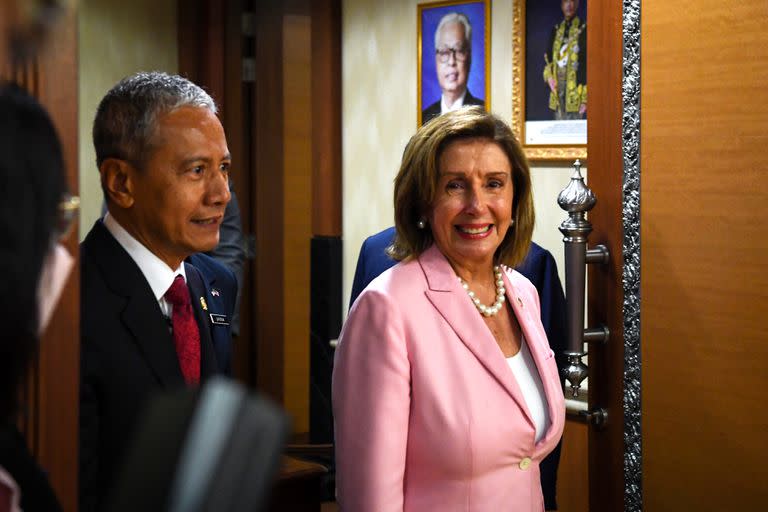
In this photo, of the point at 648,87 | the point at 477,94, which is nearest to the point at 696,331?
the point at 648,87

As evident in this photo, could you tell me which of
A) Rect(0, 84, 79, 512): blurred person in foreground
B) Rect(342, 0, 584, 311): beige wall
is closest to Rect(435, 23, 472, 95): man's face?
Rect(342, 0, 584, 311): beige wall

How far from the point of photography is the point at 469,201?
2070 mm

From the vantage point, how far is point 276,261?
5.18m

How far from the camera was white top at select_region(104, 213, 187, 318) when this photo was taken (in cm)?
181

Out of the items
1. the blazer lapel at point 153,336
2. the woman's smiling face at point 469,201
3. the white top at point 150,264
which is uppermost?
the woman's smiling face at point 469,201

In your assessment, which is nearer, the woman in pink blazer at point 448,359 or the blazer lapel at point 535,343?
the woman in pink blazer at point 448,359

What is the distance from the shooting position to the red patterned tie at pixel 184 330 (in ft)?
5.97

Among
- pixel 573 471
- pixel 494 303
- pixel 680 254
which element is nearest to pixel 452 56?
pixel 573 471

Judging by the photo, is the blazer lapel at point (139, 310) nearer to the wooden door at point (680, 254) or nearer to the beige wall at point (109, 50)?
the wooden door at point (680, 254)

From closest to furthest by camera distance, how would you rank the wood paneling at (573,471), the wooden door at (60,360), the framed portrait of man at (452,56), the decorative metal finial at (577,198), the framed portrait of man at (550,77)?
1. the wooden door at (60,360)
2. the decorative metal finial at (577,198)
3. the wood paneling at (573,471)
4. the framed portrait of man at (550,77)
5. the framed portrait of man at (452,56)

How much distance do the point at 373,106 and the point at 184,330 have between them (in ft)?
10.7

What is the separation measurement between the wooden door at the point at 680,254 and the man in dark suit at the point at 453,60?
2193mm

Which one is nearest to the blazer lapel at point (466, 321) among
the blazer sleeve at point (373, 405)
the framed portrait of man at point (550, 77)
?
the blazer sleeve at point (373, 405)

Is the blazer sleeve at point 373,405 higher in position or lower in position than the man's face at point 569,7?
lower
